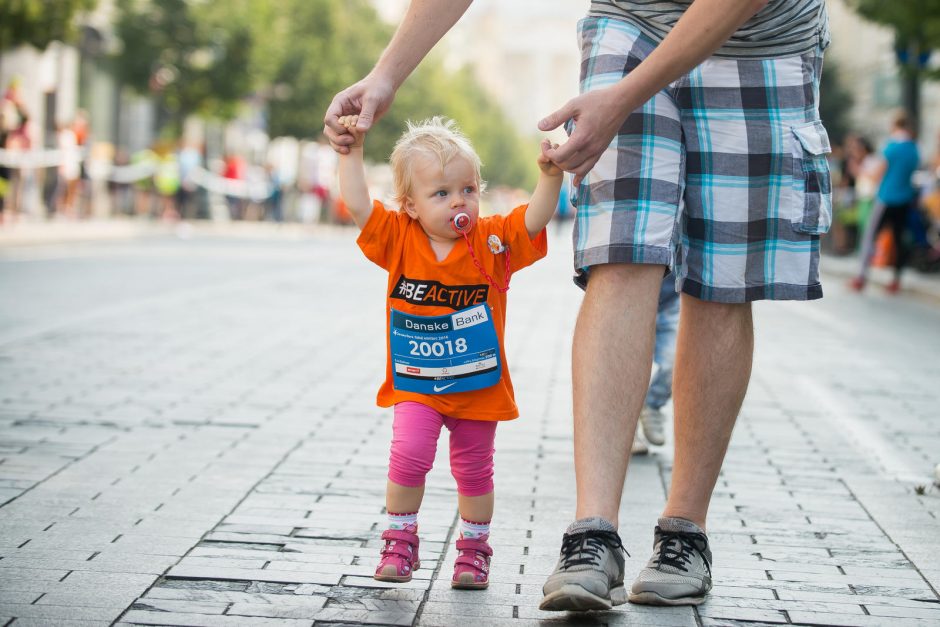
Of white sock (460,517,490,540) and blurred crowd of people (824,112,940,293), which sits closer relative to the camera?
white sock (460,517,490,540)

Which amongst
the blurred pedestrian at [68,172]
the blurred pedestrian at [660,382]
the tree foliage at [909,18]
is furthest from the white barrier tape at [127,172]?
the blurred pedestrian at [660,382]

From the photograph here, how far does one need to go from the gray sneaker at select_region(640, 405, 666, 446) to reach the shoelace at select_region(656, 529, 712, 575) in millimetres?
2060

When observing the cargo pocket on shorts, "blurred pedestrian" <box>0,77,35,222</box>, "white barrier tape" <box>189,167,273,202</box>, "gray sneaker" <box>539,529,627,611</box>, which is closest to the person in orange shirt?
"gray sneaker" <box>539,529,627,611</box>

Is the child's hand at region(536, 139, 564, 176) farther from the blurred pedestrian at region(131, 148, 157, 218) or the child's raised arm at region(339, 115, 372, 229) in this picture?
the blurred pedestrian at region(131, 148, 157, 218)

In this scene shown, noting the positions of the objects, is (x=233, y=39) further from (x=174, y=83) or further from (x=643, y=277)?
(x=643, y=277)

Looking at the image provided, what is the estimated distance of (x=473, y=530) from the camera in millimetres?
3383

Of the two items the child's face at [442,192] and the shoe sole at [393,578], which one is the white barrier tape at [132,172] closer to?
the child's face at [442,192]

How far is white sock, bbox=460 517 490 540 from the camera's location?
3.37 meters

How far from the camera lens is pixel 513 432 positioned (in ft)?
19.3

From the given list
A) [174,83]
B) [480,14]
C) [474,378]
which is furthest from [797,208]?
[480,14]

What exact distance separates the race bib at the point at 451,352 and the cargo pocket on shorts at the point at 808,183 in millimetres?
753

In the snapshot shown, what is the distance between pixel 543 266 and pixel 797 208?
18914 mm

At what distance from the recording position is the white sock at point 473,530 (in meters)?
3.37

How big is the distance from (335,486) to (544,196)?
5.43ft
